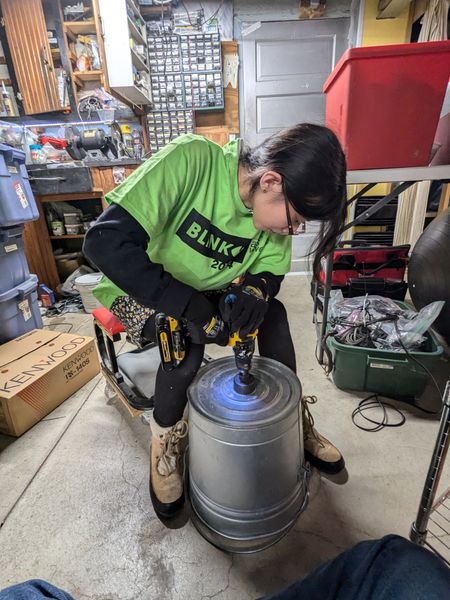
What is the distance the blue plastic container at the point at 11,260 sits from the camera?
5.40 ft

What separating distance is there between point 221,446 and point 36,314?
5.16 feet

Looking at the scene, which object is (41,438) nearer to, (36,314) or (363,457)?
(36,314)

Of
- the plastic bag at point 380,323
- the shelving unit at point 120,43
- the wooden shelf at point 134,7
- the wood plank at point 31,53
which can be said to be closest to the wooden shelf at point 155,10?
the wooden shelf at point 134,7

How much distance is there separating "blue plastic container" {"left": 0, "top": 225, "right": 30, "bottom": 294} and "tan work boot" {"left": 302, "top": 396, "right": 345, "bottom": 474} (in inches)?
61.5

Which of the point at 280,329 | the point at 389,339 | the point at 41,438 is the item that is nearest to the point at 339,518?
the point at 280,329

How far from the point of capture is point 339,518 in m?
0.88

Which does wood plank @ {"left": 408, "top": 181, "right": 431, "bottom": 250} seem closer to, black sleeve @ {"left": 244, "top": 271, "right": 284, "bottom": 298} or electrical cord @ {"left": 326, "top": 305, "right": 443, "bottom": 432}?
electrical cord @ {"left": 326, "top": 305, "right": 443, "bottom": 432}

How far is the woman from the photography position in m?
0.68

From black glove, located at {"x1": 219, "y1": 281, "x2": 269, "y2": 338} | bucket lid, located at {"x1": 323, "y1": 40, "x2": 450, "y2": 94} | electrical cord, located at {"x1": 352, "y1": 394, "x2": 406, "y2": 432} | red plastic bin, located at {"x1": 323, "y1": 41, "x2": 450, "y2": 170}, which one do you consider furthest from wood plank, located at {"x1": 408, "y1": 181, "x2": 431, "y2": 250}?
black glove, located at {"x1": 219, "y1": 281, "x2": 269, "y2": 338}

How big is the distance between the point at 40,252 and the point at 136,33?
188cm

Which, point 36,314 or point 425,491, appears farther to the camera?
point 36,314

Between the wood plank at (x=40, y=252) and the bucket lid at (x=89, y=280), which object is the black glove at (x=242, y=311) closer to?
the bucket lid at (x=89, y=280)

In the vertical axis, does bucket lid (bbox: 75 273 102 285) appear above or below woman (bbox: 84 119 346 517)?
below

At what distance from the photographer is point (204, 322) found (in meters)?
0.79
